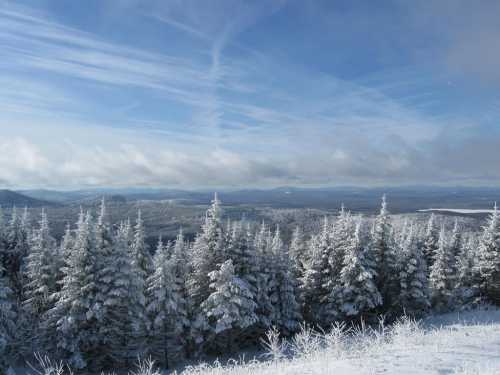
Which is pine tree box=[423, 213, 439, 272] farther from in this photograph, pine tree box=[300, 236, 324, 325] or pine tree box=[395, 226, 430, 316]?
pine tree box=[300, 236, 324, 325]

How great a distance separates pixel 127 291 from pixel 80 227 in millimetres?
5271

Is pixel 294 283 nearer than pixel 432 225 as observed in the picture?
Yes

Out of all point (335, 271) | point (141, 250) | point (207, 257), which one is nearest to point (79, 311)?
point (141, 250)

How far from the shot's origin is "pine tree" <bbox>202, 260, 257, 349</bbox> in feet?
73.9

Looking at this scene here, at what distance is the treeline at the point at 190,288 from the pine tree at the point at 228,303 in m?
0.08

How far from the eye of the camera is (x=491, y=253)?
32188mm

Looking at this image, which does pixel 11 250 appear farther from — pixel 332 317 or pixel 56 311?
pixel 332 317

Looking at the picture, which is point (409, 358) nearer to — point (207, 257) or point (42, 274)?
point (207, 257)

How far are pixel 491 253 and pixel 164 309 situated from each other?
29.9 metres

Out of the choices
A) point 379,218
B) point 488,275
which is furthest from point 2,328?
point 488,275

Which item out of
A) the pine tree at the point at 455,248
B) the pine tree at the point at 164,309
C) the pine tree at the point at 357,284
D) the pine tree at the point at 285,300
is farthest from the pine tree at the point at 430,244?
the pine tree at the point at 164,309

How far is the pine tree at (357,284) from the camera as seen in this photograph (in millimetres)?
25766

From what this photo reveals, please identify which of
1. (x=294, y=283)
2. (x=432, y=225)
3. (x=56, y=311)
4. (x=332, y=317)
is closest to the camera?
(x=56, y=311)

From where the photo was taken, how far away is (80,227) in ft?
74.2
